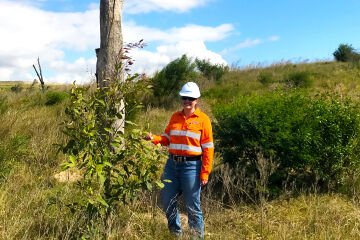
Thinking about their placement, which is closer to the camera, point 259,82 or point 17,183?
point 17,183

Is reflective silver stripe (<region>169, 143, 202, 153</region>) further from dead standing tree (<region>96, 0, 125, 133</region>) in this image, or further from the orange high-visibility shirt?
dead standing tree (<region>96, 0, 125, 133</region>)

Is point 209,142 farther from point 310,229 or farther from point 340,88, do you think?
point 340,88

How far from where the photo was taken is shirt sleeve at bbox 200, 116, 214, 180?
4.76m

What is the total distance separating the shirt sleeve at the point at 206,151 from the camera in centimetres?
476

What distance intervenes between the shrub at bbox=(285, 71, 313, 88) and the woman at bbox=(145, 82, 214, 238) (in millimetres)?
14468

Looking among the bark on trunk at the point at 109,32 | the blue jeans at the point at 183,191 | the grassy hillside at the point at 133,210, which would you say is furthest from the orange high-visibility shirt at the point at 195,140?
the bark on trunk at the point at 109,32


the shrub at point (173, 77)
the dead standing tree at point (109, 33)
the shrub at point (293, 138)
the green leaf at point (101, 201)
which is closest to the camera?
the green leaf at point (101, 201)

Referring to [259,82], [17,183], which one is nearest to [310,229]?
[17,183]

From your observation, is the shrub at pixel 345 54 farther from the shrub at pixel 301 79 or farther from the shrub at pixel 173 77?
the shrub at pixel 173 77

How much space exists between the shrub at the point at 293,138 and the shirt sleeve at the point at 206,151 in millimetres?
1454

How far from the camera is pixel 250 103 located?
6.79 metres

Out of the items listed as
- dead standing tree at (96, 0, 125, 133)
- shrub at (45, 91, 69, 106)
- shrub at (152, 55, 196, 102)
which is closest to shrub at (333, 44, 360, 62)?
shrub at (152, 55, 196, 102)

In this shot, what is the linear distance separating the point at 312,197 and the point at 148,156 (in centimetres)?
289

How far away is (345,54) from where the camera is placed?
2656 cm
